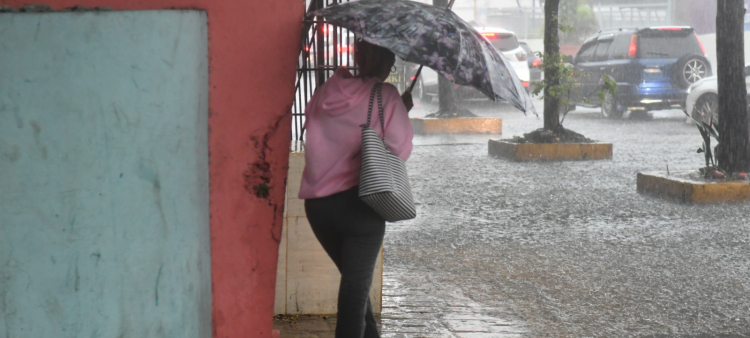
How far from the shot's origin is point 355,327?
11.0ft

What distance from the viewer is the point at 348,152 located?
3.18m

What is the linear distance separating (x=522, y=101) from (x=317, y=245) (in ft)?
5.23

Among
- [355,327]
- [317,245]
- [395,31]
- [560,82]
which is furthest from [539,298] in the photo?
[560,82]

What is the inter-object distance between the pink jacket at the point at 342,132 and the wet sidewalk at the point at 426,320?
1.39 meters

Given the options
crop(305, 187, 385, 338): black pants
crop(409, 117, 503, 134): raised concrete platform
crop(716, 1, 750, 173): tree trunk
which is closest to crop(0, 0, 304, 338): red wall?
crop(305, 187, 385, 338): black pants

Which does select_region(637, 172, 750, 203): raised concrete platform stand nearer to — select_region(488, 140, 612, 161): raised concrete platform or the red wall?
select_region(488, 140, 612, 161): raised concrete platform

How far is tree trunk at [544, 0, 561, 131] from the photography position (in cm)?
1226

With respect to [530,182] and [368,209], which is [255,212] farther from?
[530,182]

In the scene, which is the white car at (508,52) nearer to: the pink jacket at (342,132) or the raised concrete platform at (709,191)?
the raised concrete platform at (709,191)

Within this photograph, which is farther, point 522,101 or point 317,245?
point 317,245

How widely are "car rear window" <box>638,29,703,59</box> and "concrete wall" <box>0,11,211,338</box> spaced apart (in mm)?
15453

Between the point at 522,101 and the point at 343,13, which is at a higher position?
the point at 343,13

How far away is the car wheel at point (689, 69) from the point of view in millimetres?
17094

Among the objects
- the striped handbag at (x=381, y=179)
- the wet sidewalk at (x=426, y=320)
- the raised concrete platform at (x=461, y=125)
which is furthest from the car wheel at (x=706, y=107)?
the striped handbag at (x=381, y=179)
